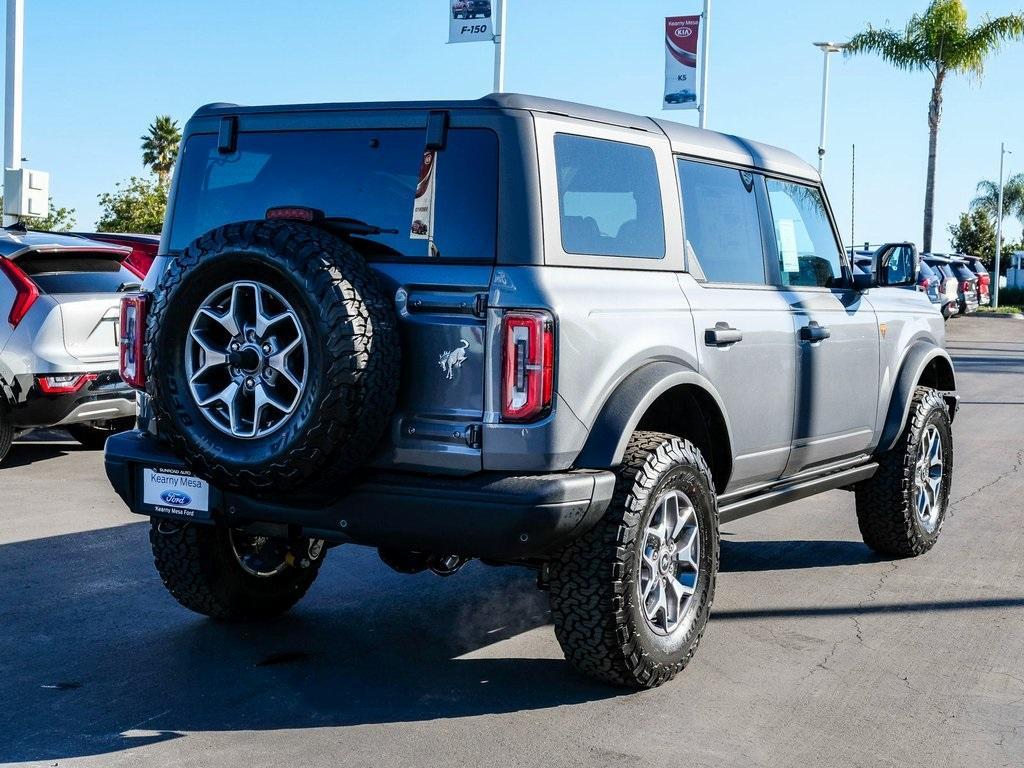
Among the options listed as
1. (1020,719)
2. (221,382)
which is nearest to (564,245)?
(221,382)

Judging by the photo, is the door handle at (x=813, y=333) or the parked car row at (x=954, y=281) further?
the parked car row at (x=954, y=281)

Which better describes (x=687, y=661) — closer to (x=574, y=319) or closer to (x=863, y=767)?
(x=863, y=767)

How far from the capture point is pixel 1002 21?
3972cm

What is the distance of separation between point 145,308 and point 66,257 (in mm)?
4999

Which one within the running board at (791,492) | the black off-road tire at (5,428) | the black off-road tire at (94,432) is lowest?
the black off-road tire at (94,432)

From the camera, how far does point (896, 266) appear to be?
21.2 ft

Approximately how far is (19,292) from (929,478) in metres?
6.20

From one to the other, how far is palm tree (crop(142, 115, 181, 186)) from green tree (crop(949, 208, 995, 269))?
45512 mm

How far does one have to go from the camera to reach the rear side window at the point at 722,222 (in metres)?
5.19

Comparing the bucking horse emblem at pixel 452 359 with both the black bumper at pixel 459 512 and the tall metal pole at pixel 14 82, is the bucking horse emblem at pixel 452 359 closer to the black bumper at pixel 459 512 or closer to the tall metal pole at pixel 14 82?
the black bumper at pixel 459 512

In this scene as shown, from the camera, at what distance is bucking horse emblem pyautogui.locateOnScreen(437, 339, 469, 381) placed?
13.7 ft

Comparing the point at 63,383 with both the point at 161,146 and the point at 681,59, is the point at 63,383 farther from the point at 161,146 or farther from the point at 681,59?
the point at 161,146

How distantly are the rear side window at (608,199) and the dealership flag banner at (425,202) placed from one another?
1.42 ft

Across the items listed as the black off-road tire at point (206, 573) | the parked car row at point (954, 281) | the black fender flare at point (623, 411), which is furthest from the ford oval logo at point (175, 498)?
the parked car row at point (954, 281)
